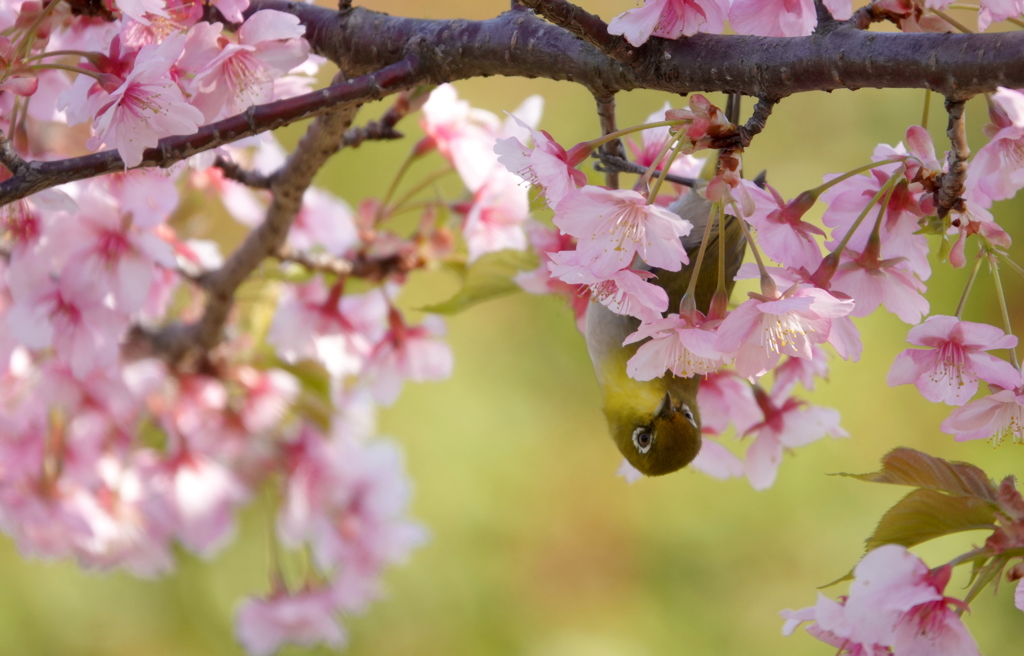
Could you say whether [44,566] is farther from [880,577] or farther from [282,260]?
[880,577]

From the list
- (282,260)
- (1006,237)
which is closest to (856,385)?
(282,260)

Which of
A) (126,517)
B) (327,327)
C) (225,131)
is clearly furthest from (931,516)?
(126,517)

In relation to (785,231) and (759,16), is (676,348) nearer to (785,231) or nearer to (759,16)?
(785,231)

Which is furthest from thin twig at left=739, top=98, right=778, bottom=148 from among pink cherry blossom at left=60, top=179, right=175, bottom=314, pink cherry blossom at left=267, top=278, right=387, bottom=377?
pink cherry blossom at left=267, top=278, right=387, bottom=377

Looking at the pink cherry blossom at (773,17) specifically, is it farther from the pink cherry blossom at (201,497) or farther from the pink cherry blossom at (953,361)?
the pink cherry blossom at (201,497)

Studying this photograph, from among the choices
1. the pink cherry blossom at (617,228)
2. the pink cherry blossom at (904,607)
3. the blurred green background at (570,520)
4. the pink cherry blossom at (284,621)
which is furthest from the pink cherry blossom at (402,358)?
the blurred green background at (570,520)
